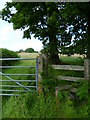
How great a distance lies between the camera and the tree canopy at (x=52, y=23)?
39.1 feet

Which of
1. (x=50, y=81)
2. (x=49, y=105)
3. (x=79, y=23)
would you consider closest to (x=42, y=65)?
(x=50, y=81)

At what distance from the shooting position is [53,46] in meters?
13.9

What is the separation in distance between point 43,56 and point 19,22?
6.78 meters

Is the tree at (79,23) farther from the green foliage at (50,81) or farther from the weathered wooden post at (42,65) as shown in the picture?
the green foliage at (50,81)

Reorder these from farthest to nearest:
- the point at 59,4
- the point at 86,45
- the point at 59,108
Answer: the point at 59,4, the point at 86,45, the point at 59,108

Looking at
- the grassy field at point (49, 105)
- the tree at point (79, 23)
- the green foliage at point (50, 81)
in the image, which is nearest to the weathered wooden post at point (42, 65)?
the green foliage at point (50, 81)

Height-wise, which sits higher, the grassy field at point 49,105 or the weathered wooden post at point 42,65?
the weathered wooden post at point 42,65

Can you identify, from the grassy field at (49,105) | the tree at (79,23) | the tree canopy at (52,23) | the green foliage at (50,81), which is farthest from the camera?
the tree canopy at (52,23)

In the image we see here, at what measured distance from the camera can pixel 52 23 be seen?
39.6 ft

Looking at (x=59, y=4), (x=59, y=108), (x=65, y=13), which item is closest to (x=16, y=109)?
(x=59, y=108)

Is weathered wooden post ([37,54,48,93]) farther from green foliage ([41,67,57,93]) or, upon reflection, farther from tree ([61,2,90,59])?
tree ([61,2,90,59])

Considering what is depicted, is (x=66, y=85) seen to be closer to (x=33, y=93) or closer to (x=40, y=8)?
(x=33, y=93)

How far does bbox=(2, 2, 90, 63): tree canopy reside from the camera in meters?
11.9

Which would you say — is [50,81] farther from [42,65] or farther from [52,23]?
[52,23]
